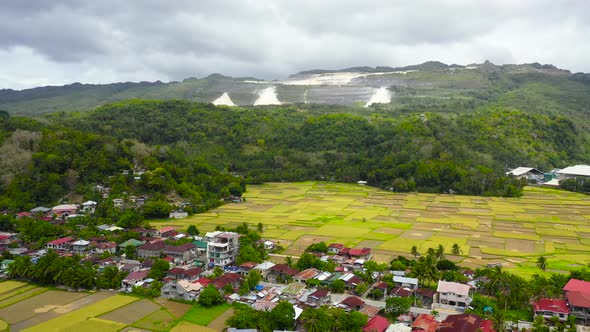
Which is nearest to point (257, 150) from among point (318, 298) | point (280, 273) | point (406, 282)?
point (280, 273)

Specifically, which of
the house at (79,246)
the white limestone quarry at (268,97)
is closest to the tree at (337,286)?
the house at (79,246)

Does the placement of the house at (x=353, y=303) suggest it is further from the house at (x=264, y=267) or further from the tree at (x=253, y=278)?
the house at (x=264, y=267)

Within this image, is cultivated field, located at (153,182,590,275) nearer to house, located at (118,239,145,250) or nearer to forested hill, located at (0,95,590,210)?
forested hill, located at (0,95,590,210)

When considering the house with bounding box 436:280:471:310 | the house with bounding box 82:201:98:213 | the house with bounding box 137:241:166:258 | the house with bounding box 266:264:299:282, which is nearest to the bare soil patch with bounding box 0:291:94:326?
the house with bounding box 137:241:166:258

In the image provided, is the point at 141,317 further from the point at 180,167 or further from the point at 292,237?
the point at 180,167

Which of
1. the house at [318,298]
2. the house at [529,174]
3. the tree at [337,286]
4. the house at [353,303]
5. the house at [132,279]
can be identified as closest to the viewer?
the house at [353,303]

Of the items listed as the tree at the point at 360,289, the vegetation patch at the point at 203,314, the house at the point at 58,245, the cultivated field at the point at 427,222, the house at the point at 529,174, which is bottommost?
the house at the point at 529,174

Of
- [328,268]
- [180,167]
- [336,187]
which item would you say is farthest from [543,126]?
[328,268]

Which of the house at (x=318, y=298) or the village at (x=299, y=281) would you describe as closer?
the village at (x=299, y=281)
